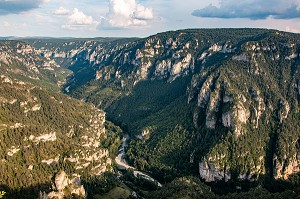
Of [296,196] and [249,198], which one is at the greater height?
[296,196]

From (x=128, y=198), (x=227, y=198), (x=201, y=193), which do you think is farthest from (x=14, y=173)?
(x=227, y=198)

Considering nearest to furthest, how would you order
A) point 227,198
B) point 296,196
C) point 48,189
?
point 296,196 → point 48,189 → point 227,198

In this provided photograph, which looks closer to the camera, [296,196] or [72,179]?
[296,196]

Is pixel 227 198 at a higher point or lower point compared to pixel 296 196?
lower

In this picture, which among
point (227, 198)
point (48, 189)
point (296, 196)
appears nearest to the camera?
point (296, 196)

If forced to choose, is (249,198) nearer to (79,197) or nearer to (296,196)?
(296,196)

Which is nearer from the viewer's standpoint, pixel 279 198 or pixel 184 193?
pixel 279 198

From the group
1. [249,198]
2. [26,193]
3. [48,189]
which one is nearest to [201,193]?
[249,198]

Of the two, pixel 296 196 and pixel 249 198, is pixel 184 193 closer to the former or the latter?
pixel 249 198
